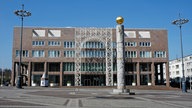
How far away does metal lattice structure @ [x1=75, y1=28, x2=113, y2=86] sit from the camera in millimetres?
73500

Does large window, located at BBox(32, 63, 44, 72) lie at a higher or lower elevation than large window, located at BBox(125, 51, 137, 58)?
lower

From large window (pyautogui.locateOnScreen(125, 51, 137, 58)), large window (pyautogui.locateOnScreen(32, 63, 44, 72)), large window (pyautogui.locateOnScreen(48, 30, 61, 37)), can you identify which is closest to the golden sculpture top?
large window (pyautogui.locateOnScreen(48, 30, 61, 37))

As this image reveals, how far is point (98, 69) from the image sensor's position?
246ft

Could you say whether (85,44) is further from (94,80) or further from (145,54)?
(145,54)

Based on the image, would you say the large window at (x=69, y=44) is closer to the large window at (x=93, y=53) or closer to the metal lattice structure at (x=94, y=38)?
the metal lattice structure at (x=94, y=38)

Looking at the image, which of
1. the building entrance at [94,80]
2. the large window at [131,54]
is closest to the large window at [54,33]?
the building entrance at [94,80]

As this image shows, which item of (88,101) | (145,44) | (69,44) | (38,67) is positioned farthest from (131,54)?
(88,101)

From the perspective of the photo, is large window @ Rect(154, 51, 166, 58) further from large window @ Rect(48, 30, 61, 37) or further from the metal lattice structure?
large window @ Rect(48, 30, 61, 37)

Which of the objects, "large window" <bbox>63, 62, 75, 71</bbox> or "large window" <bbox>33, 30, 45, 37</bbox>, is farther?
"large window" <bbox>63, 62, 75, 71</bbox>

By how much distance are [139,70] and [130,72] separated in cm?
265

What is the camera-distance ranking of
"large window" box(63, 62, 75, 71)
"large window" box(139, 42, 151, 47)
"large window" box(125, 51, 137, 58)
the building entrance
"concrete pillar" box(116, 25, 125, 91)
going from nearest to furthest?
"concrete pillar" box(116, 25, 125, 91) → "large window" box(63, 62, 75, 71) → "large window" box(125, 51, 137, 58) → the building entrance → "large window" box(139, 42, 151, 47)

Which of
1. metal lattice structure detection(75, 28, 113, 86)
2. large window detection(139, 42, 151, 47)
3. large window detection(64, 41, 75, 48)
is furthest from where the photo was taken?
large window detection(139, 42, 151, 47)

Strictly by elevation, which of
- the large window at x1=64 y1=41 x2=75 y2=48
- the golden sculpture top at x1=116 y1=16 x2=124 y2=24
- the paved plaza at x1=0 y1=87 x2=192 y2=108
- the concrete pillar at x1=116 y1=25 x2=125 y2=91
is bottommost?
the paved plaza at x1=0 y1=87 x2=192 y2=108

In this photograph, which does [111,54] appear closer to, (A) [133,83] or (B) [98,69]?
(B) [98,69]
